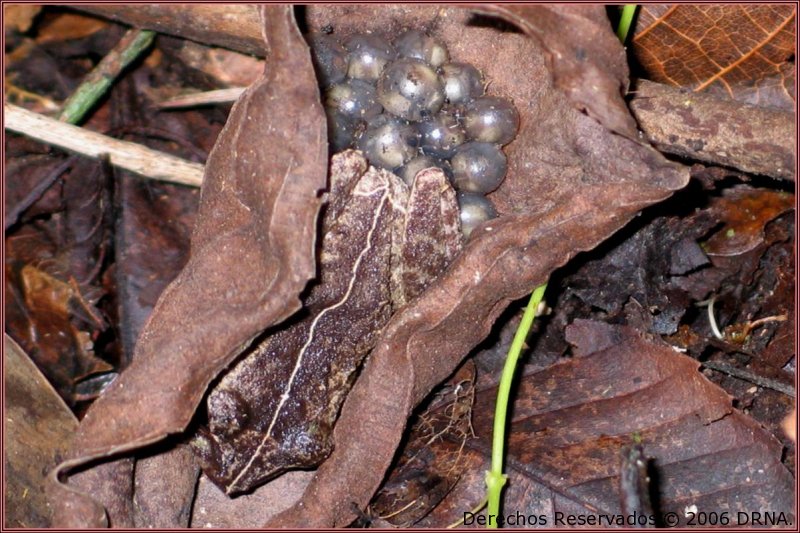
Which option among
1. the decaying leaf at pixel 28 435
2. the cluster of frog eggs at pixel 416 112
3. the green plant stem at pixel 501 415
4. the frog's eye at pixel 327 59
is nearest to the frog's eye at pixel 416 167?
the cluster of frog eggs at pixel 416 112

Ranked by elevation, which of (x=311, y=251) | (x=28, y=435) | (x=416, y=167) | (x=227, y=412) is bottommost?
(x=28, y=435)

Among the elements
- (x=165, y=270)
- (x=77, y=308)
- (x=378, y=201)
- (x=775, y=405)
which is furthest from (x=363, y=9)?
(x=775, y=405)

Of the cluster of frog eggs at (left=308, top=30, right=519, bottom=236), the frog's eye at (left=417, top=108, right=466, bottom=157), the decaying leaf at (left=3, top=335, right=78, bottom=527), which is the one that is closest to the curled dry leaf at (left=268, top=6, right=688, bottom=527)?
the cluster of frog eggs at (left=308, top=30, right=519, bottom=236)

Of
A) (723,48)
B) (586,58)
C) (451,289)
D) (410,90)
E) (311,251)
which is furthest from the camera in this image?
(723,48)

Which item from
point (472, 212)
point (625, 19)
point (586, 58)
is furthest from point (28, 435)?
point (625, 19)

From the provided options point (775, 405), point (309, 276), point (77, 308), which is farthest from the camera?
point (77, 308)

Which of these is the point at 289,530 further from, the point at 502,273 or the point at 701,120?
the point at 701,120

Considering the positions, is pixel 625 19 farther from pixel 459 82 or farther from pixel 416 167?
pixel 416 167

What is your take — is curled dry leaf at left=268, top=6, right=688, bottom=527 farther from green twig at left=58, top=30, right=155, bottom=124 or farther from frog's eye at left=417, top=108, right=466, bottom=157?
green twig at left=58, top=30, right=155, bottom=124
